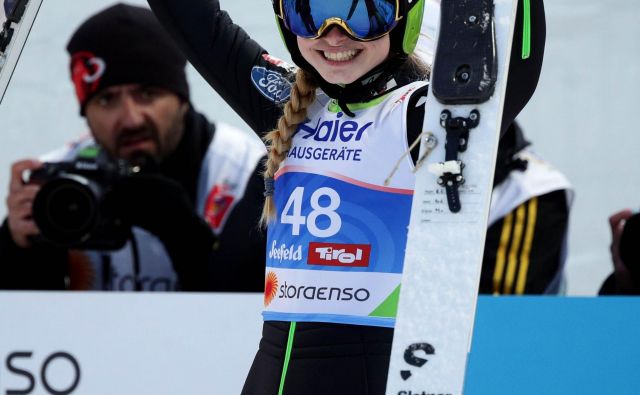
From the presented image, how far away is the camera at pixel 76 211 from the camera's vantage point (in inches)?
145

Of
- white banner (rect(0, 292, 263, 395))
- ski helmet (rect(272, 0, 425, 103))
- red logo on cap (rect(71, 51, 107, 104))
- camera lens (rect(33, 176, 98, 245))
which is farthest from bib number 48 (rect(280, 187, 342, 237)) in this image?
red logo on cap (rect(71, 51, 107, 104))

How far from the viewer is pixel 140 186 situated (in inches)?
147

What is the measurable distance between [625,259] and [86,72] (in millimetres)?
1828

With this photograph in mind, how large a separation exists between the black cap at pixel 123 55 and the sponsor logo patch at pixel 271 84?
170cm

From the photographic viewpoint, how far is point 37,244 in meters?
Answer: 3.71

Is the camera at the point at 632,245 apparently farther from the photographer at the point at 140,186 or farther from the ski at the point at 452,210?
the ski at the point at 452,210

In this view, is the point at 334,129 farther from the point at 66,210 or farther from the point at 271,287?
the point at 66,210

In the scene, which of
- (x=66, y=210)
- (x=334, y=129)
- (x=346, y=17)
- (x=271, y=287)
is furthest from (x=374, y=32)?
(x=66, y=210)

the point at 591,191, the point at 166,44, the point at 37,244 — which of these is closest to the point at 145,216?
the point at 37,244

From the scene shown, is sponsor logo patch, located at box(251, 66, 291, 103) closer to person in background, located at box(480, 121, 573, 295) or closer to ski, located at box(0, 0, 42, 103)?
ski, located at box(0, 0, 42, 103)

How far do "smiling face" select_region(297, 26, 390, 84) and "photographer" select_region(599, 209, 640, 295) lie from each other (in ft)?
4.96

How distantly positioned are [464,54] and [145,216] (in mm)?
2280

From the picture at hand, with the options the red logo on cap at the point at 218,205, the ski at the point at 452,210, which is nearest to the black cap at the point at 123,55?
the red logo on cap at the point at 218,205

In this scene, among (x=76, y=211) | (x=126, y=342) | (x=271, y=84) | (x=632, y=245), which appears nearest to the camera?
(x=271, y=84)
